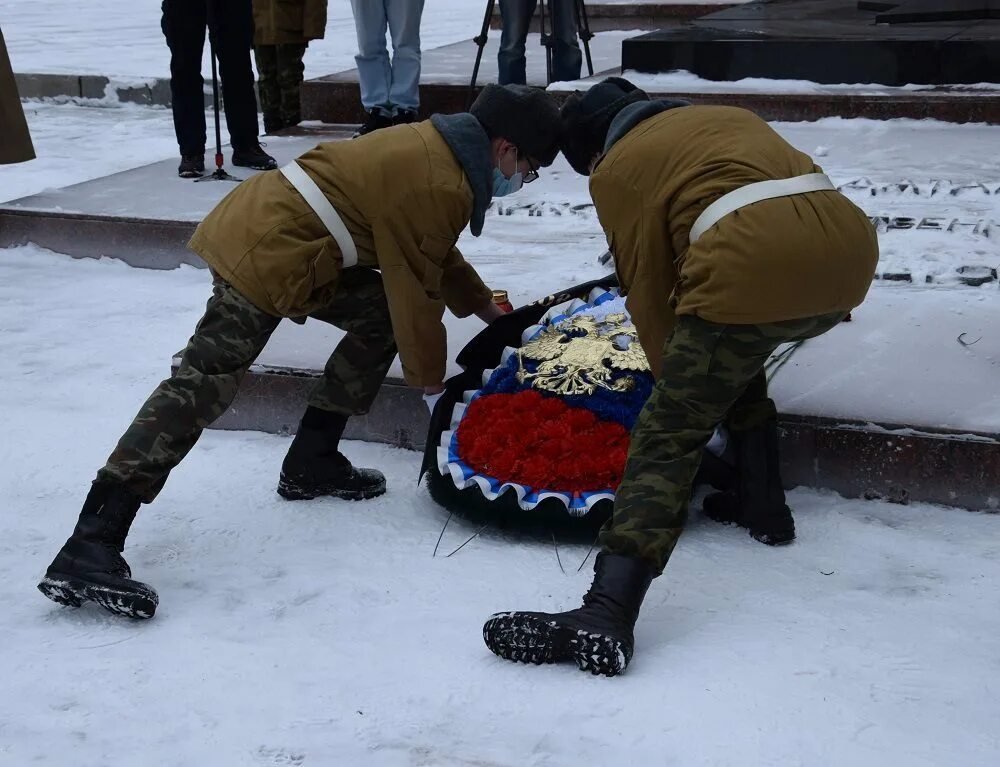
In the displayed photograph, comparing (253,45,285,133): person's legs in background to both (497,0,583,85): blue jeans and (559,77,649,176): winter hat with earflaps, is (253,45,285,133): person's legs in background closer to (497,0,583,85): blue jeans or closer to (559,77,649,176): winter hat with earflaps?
(497,0,583,85): blue jeans

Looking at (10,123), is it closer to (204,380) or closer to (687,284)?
(204,380)

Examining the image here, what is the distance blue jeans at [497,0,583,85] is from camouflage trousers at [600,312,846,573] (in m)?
4.82

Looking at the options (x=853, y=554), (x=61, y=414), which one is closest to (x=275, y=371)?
(x=61, y=414)

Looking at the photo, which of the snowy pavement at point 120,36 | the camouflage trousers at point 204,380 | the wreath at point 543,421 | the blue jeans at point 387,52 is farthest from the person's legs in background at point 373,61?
the camouflage trousers at point 204,380

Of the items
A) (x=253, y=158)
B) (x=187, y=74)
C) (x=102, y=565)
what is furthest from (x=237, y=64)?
(x=102, y=565)

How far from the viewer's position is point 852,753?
6.97 ft

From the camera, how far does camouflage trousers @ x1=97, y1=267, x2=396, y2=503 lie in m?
2.74

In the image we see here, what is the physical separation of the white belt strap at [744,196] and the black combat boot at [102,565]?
134 centimetres

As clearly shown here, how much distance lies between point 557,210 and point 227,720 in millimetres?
→ 3512

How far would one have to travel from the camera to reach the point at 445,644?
254 cm

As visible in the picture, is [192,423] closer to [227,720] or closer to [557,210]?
[227,720]

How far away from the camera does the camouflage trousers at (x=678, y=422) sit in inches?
97.0

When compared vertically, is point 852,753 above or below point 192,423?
below

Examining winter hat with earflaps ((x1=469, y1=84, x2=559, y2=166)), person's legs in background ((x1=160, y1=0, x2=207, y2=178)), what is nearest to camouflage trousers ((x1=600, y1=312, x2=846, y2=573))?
winter hat with earflaps ((x1=469, y1=84, x2=559, y2=166))
